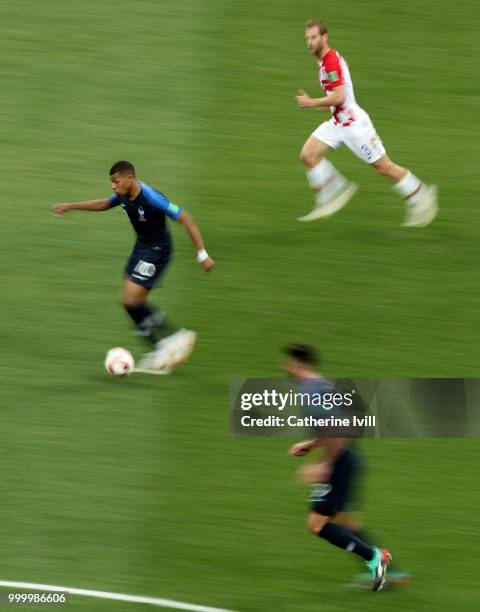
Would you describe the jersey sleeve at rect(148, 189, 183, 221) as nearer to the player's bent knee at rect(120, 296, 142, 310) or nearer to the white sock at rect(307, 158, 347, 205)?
the player's bent knee at rect(120, 296, 142, 310)

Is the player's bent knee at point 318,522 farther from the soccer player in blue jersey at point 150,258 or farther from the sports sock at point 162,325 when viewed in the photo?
the sports sock at point 162,325

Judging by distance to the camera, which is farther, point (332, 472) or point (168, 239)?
point (168, 239)

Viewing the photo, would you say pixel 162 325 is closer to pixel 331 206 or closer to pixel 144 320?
pixel 144 320

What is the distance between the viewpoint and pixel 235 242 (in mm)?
18891

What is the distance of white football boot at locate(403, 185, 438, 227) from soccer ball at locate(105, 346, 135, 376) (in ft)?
17.2

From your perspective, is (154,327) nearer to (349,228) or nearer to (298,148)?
(349,228)

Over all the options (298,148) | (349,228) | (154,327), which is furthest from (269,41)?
(154,327)

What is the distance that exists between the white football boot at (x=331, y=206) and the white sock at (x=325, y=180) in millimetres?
73

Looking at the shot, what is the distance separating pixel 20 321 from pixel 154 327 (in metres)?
2.07

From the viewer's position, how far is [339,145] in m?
18.8

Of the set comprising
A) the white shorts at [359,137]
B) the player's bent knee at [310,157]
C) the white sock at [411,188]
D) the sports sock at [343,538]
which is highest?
the white shorts at [359,137]

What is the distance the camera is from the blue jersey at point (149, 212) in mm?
15445

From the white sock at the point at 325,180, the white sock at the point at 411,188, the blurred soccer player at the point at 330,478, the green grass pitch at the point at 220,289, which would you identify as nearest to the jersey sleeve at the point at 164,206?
the green grass pitch at the point at 220,289

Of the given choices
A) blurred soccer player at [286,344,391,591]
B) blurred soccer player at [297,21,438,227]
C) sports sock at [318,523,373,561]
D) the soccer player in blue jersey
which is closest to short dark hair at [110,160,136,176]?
the soccer player in blue jersey
